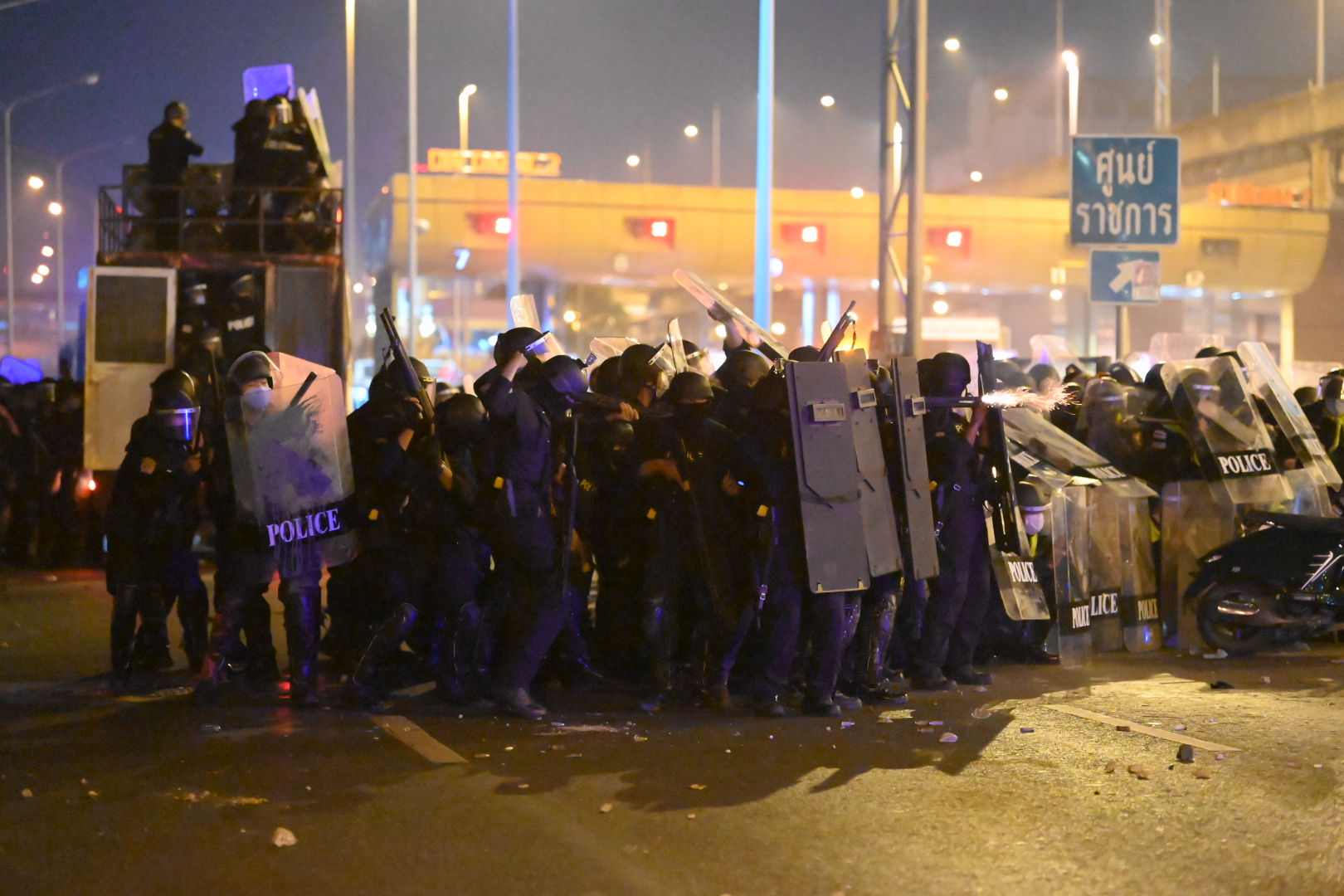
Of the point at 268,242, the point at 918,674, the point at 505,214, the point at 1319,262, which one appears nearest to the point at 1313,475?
the point at 918,674

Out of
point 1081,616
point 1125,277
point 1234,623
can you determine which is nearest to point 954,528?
point 1081,616

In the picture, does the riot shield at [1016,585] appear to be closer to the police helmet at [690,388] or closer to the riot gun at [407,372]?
the police helmet at [690,388]

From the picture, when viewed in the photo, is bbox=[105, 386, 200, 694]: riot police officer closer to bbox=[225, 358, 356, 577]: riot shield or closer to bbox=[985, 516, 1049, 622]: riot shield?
bbox=[225, 358, 356, 577]: riot shield

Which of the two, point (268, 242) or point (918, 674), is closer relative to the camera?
point (918, 674)

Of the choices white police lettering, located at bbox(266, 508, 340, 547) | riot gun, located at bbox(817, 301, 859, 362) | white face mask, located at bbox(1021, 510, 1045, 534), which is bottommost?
white face mask, located at bbox(1021, 510, 1045, 534)

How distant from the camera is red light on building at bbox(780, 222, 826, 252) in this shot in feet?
111

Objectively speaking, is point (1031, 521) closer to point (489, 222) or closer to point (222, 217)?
point (222, 217)

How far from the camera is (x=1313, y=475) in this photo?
32.8ft

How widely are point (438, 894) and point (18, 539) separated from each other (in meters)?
11.3

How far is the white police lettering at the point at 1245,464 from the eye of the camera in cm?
973

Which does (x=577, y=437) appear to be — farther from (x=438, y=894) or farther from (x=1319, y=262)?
(x=1319, y=262)

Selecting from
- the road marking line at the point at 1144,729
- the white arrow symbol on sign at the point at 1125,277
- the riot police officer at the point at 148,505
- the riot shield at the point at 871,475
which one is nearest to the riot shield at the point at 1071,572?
the road marking line at the point at 1144,729

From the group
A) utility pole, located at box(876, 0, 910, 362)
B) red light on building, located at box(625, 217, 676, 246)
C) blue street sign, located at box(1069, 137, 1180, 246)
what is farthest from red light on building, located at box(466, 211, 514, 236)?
blue street sign, located at box(1069, 137, 1180, 246)

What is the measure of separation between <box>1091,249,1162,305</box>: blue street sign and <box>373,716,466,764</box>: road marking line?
9.58m
